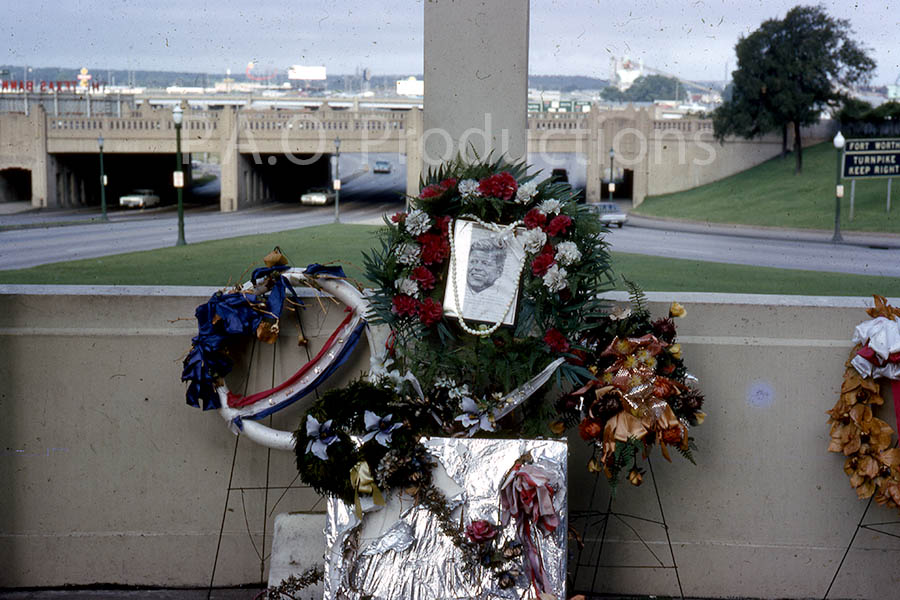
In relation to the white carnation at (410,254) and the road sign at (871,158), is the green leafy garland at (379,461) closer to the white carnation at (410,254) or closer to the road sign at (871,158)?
the white carnation at (410,254)

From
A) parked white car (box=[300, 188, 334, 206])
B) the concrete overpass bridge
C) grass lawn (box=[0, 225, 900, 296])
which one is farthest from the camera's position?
parked white car (box=[300, 188, 334, 206])

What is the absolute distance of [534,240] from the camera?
3742 mm

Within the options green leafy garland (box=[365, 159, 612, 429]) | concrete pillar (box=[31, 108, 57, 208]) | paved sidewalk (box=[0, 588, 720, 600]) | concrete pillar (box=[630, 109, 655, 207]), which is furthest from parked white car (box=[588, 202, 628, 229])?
concrete pillar (box=[31, 108, 57, 208])

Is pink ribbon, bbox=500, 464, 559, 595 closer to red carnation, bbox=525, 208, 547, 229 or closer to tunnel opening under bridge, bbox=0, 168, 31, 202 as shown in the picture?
red carnation, bbox=525, 208, 547, 229

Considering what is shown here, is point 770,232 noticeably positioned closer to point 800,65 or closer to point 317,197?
point 800,65

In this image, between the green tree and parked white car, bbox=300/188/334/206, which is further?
parked white car, bbox=300/188/334/206

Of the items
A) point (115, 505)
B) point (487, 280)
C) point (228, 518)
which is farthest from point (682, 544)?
point (115, 505)

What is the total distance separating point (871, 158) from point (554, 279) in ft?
50.8

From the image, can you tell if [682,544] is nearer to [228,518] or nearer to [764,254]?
[228,518]

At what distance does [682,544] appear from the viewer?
4.29 metres

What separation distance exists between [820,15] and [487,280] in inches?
618

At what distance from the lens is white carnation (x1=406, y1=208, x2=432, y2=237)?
12.5 ft

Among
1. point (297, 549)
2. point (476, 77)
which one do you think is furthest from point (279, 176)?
point (297, 549)

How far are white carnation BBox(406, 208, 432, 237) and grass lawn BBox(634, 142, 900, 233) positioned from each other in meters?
11.5
